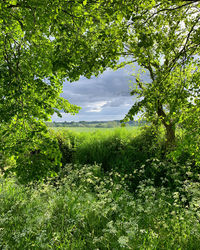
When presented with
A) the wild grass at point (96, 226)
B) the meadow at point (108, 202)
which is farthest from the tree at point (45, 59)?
the wild grass at point (96, 226)

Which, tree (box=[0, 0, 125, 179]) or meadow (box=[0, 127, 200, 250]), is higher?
tree (box=[0, 0, 125, 179])

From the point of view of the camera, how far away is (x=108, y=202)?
571 centimetres

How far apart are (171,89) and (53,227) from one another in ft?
15.0

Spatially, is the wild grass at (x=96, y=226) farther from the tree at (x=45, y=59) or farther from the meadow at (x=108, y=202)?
the tree at (x=45, y=59)

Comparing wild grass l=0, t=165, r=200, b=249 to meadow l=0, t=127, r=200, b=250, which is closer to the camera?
wild grass l=0, t=165, r=200, b=249

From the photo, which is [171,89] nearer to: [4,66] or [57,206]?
[4,66]

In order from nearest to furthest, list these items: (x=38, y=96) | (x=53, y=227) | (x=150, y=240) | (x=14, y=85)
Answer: (x=150, y=240) < (x=14, y=85) < (x=53, y=227) < (x=38, y=96)

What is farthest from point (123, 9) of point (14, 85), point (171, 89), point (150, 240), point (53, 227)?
point (53, 227)

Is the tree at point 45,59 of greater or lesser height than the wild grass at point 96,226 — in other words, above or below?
above

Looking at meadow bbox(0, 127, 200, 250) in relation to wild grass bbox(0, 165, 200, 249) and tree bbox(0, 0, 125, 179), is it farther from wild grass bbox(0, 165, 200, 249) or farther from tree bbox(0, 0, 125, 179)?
tree bbox(0, 0, 125, 179)

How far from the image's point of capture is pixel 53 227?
4770 mm

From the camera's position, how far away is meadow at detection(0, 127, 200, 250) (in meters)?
→ 3.88

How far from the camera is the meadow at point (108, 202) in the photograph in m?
3.88

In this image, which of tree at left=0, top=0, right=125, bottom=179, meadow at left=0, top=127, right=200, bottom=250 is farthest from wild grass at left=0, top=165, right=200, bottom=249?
tree at left=0, top=0, right=125, bottom=179
